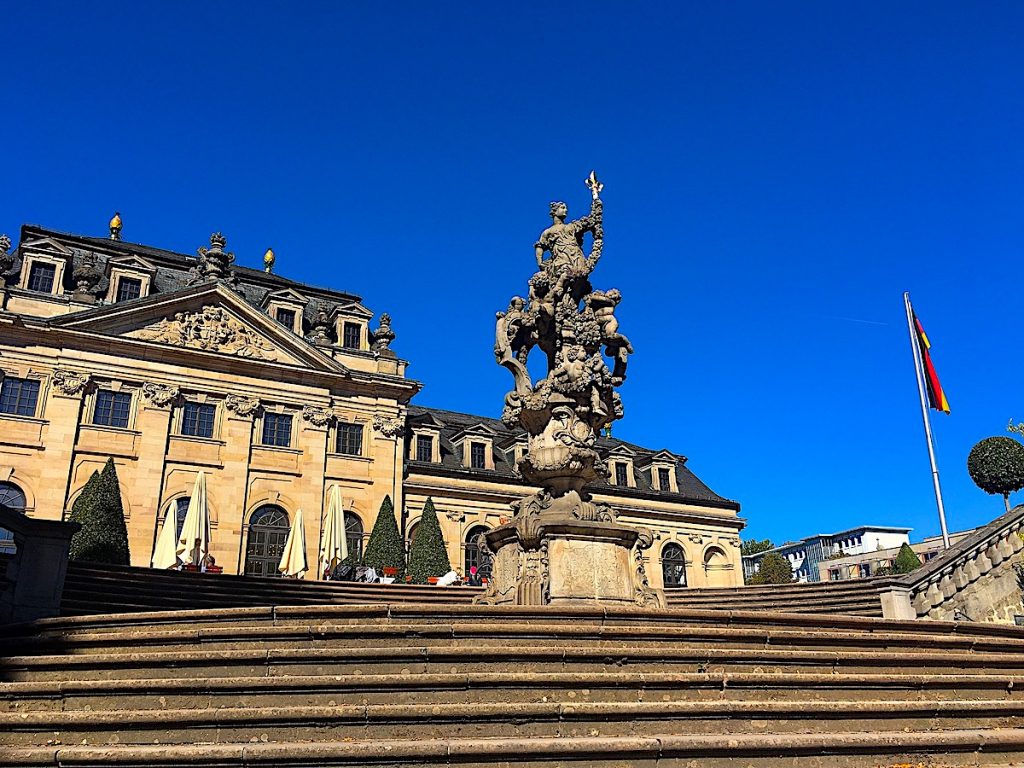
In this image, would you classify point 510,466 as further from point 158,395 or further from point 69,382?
point 69,382

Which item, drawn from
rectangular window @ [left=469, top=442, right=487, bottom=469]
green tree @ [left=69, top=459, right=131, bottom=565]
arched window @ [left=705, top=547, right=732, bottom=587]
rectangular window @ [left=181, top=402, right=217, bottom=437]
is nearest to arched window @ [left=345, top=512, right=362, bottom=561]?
rectangular window @ [left=181, top=402, right=217, bottom=437]

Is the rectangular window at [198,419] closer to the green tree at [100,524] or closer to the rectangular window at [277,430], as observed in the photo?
the rectangular window at [277,430]

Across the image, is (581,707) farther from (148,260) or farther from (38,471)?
(148,260)

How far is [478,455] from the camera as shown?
4684cm

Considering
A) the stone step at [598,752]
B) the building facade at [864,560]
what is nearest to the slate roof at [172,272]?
the stone step at [598,752]

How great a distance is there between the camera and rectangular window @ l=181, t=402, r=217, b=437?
3688 centimetres

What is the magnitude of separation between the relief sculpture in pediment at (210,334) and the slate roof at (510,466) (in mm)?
10505

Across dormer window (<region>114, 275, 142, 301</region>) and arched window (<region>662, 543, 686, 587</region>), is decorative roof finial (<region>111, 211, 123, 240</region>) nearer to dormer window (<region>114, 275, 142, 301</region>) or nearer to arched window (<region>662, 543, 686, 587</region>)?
dormer window (<region>114, 275, 142, 301</region>)

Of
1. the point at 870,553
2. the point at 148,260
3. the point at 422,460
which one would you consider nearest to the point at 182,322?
the point at 148,260

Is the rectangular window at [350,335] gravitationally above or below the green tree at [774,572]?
above

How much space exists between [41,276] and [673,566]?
3954cm

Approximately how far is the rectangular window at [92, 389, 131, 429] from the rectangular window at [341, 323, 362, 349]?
37.3ft

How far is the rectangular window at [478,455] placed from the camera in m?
46.4

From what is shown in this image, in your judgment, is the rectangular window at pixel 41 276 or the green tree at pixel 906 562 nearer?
the rectangular window at pixel 41 276
